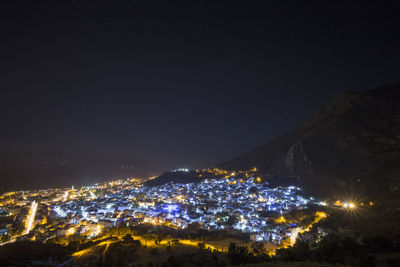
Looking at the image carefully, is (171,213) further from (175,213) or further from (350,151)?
(350,151)

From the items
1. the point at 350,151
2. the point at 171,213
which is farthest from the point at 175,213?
the point at 350,151

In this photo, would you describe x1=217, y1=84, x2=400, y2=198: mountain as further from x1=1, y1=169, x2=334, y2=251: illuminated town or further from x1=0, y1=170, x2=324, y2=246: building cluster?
x1=0, y1=170, x2=324, y2=246: building cluster

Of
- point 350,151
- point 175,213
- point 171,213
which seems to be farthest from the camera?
point 350,151

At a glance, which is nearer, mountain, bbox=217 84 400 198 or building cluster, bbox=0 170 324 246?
building cluster, bbox=0 170 324 246

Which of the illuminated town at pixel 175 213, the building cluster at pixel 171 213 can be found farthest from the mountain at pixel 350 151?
the building cluster at pixel 171 213

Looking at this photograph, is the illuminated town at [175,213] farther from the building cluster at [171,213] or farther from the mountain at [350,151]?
the mountain at [350,151]

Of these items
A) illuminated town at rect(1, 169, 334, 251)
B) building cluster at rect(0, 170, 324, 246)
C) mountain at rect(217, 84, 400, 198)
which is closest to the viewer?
illuminated town at rect(1, 169, 334, 251)

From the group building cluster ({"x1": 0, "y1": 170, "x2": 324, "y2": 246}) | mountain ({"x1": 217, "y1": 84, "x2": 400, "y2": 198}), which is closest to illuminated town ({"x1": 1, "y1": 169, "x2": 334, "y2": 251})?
building cluster ({"x1": 0, "y1": 170, "x2": 324, "y2": 246})

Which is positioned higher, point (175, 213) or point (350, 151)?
point (350, 151)

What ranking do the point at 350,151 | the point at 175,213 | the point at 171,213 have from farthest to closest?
the point at 350,151
the point at 171,213
the point at 175,213
